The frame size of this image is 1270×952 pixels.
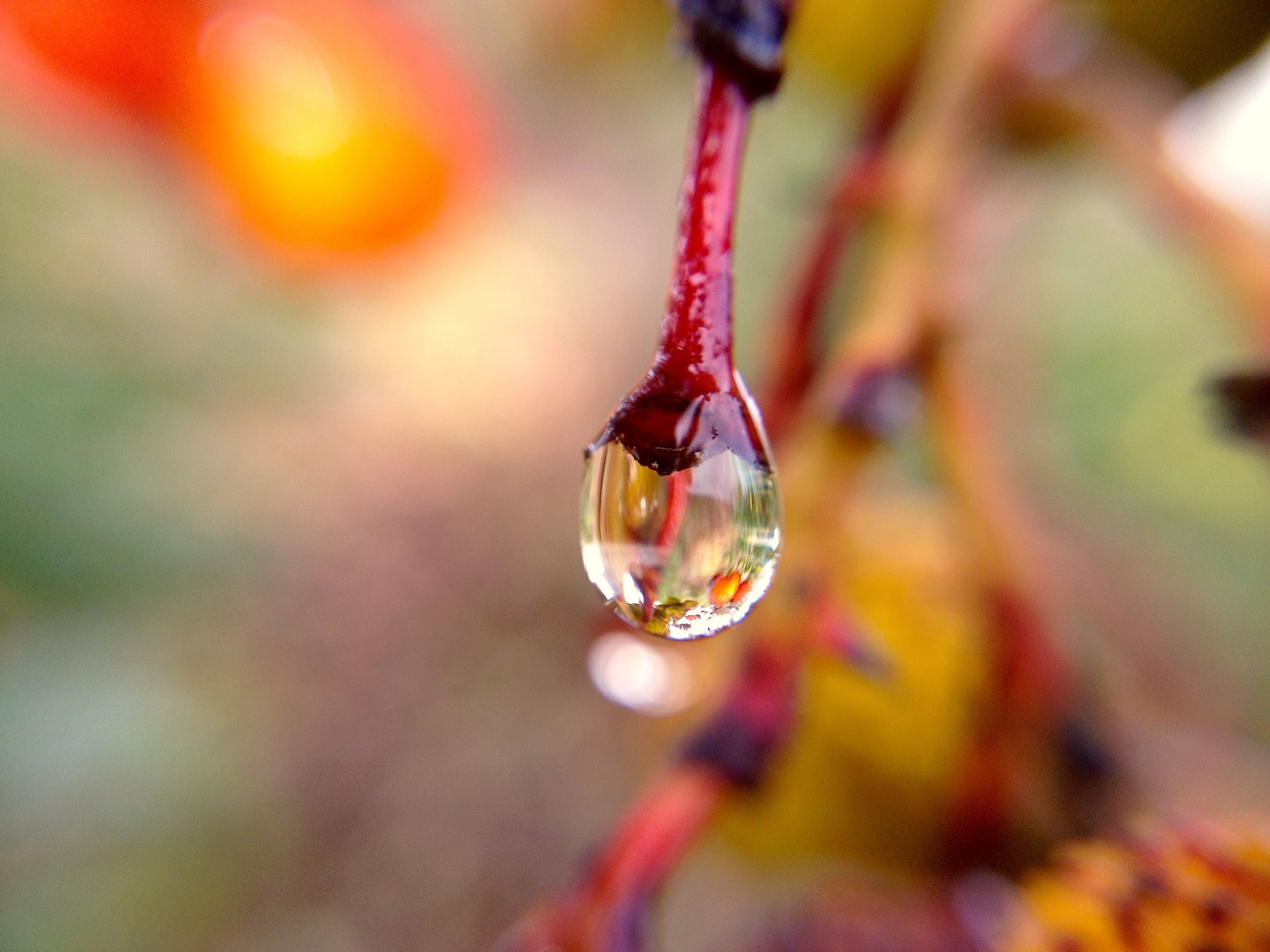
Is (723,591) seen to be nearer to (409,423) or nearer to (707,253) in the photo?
(707,253)

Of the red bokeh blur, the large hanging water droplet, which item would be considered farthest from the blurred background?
the large hanging water droplet

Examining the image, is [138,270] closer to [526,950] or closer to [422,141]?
[422,141]

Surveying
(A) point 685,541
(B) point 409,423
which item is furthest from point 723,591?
(B) point 409,423

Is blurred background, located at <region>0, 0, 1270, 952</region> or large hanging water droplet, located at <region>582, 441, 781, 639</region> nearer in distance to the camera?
large hanging water droplet, located at <region>582, 441, 781, 639</region>

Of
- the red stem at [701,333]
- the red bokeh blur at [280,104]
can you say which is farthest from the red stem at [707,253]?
the red bokeh blur at [280,104]

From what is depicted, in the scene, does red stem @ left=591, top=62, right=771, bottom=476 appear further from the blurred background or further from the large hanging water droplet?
the blurred background
